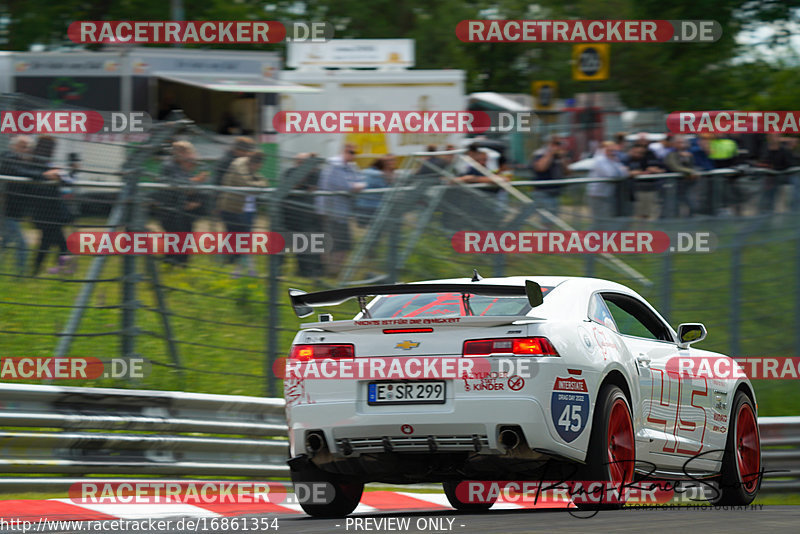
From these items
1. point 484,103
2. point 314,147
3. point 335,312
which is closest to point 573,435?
point 335,312

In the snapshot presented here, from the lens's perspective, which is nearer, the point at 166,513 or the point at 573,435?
the point at 573,435

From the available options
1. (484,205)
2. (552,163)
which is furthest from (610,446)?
(552,163)

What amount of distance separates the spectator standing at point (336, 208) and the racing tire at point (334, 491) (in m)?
3.61

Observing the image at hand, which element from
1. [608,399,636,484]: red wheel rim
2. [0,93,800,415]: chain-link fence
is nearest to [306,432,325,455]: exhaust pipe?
[608,399,636,484]: red wheel rim

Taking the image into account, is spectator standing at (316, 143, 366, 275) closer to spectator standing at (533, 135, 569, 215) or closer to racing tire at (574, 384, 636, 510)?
racing tire at (574, 384, 636, 510)

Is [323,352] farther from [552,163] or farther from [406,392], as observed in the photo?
[552,163]

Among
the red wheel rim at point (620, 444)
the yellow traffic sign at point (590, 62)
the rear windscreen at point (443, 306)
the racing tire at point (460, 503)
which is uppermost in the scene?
the yellow traffic sign at point (590, 62)

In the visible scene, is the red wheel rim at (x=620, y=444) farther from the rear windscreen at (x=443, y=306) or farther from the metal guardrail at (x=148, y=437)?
the metal guardrail at (x=148, y=437)

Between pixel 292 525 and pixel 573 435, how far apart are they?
5.20 feet

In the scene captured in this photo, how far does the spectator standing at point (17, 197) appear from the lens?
9.70m

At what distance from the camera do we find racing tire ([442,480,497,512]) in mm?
9188

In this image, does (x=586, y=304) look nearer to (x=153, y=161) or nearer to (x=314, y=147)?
(x=153, y=161)

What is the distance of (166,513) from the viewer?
868cm

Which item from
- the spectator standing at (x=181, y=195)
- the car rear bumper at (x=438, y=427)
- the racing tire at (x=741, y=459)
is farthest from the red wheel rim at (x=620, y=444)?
the spectator standing at (x=181, y=195)
